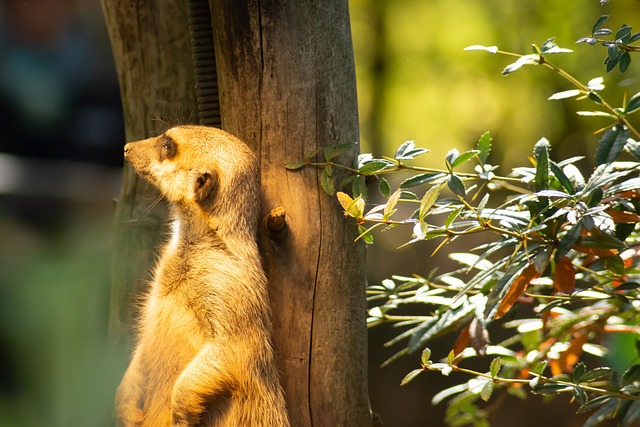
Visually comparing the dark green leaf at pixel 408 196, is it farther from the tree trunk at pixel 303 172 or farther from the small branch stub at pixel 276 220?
the small branch stub at pixel 276 220

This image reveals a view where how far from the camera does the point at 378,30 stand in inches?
197

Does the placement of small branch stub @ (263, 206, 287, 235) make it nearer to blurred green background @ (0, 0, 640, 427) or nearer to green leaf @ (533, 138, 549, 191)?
blurred green background @ (0, 0, 640, 427)

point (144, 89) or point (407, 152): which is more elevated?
point (144, 89)

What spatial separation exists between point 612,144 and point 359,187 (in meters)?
0.54

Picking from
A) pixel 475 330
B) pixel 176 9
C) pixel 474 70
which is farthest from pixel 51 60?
pixel 474 70

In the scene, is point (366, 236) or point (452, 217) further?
point (366, 236)

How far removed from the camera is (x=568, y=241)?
4.52 feet

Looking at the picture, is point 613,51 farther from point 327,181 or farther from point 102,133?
point 102,133

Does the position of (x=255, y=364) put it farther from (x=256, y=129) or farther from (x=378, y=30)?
(x=378, y=30)

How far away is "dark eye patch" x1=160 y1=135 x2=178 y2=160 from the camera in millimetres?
1624

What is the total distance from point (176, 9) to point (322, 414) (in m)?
1.12

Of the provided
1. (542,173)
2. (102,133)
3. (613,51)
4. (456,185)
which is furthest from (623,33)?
(102,133)

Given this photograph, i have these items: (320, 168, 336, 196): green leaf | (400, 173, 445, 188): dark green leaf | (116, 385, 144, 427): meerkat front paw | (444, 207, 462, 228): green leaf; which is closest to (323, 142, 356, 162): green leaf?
(320, 168, 336, 196): green leaf

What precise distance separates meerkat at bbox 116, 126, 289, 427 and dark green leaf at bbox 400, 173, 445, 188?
0.32 metres
